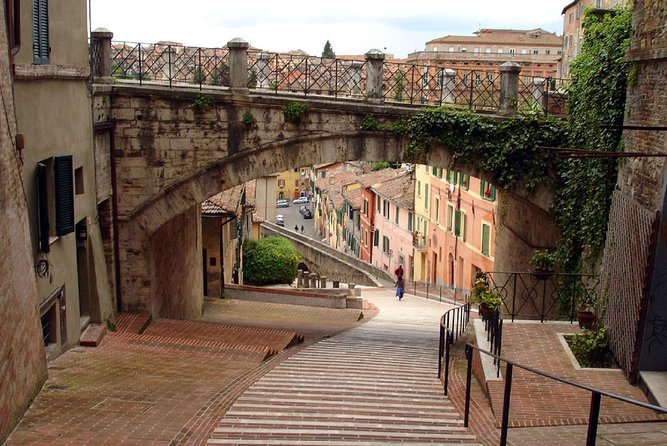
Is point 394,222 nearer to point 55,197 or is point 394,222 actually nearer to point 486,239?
point 486,239

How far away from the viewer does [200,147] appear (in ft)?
51.5

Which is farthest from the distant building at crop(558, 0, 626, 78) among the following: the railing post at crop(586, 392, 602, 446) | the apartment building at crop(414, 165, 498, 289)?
the railing post at crop(586, 392, 602, 446)

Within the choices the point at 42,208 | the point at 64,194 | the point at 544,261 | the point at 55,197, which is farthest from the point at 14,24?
the point at 544,261

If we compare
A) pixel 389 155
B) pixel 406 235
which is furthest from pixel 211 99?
pixel 406 235

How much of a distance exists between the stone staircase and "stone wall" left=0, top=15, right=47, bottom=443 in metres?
2.08

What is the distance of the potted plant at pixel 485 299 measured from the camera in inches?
468

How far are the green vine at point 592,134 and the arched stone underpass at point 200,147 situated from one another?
851 mm

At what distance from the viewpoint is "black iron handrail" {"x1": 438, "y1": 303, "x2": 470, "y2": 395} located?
11.1 m

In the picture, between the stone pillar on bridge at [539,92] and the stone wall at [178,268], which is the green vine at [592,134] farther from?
the stone wall at [178,268]

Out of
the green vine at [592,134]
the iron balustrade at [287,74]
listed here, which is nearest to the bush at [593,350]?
the green vine at [592,134]

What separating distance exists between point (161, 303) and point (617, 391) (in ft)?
34.3

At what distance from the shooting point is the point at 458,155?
15.7 m

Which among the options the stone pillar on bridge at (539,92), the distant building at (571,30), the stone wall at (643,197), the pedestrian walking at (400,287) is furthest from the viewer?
the distant building at (571,30)

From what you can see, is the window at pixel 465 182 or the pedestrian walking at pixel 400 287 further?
the window at pixel 465 182
